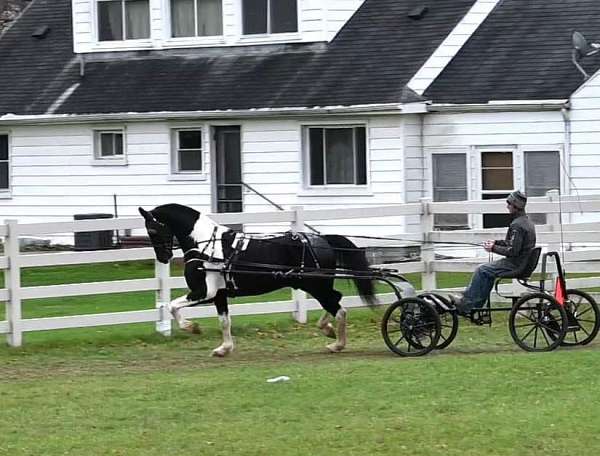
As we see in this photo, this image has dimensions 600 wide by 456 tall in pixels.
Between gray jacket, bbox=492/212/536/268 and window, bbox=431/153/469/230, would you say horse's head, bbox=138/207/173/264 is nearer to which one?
gray jacket, bbox=492/212/536/268

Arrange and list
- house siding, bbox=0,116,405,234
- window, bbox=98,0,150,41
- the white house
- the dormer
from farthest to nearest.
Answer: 1. window, bbox=98,0,150,41
2. the dormer
3. house siding, bbox=0,116,405,234
4. the white house

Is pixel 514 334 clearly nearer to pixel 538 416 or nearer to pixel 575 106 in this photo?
pixel 538 416

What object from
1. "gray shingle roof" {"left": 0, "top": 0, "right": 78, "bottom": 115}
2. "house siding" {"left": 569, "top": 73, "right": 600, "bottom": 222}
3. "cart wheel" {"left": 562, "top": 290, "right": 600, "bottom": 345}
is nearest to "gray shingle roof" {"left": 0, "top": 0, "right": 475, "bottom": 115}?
"gray shingle roof" {"left": 0, "top": 0, "right": 78, "bottom": 115}

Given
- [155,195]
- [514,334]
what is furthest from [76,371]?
[155,195]

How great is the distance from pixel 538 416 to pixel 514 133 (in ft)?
50.2

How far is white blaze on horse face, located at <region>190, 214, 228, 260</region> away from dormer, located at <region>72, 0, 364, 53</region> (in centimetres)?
1376

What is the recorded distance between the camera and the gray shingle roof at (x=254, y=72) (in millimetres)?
27375

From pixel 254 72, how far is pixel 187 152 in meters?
2.15

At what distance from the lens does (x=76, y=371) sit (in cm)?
1466

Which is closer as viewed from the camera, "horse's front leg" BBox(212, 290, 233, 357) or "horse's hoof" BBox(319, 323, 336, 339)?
"horse's front leg" BBox(212, 290, 233, 357)

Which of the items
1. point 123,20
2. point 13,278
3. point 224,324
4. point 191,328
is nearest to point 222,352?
point 224,324

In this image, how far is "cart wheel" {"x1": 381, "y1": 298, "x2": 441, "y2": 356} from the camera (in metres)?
14.9

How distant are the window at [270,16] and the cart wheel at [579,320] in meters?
14.3

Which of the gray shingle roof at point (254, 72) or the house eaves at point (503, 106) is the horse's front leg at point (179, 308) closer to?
the house eaves at point (503, 106)
